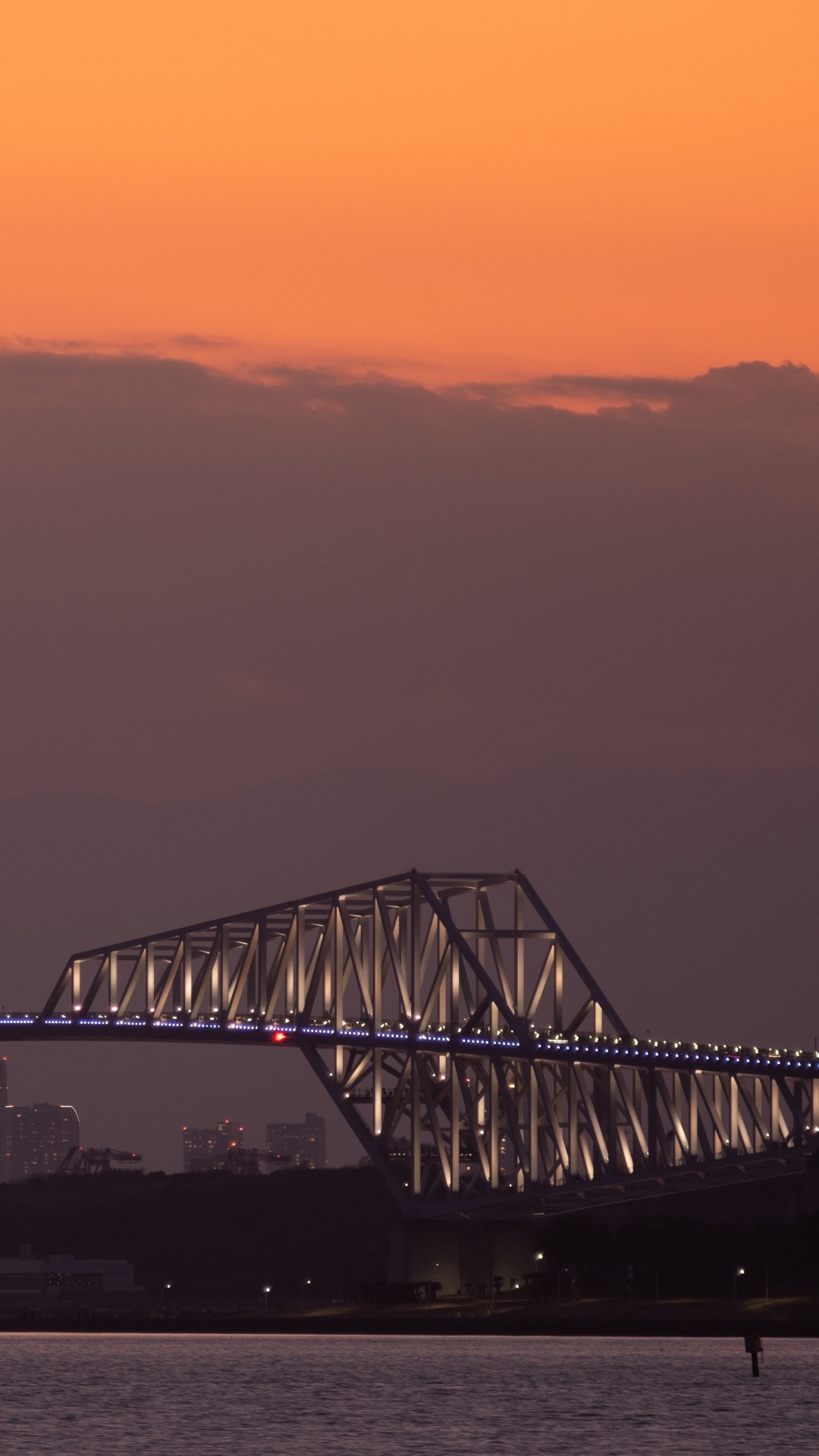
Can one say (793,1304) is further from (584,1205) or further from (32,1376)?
(32,1376)

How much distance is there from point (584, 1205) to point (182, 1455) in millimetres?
99562

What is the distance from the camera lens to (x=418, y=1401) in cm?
12300

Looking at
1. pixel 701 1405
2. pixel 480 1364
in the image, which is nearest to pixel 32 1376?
pixel 480 1364

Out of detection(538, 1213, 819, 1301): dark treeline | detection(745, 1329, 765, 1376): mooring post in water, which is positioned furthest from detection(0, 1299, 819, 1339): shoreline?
detection(745, 1329, 765, 1376): mooring post in water

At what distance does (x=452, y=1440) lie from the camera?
347ft

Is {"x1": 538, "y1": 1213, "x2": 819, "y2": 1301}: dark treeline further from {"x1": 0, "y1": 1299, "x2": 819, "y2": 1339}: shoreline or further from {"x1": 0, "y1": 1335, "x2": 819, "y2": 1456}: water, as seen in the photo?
{"x1": 0, "y1": 1335, "x2": 819, "y2": 1456}: water

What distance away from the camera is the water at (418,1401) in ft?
341

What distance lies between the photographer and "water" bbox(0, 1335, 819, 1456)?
341ft

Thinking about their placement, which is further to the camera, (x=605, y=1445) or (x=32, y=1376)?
(x=32, y=1376)

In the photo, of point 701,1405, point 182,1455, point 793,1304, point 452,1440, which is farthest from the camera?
point 793,1304

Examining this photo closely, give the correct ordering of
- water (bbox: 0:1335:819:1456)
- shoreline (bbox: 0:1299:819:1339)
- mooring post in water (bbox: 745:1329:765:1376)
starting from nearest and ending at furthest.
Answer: water (bbox: 0:1335:819:1456)
mooring post in water (bbox: 745:1329:765:1376)
shoreline (bbox: 0:1299:819:1339)

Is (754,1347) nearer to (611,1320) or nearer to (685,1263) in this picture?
(611,1320)

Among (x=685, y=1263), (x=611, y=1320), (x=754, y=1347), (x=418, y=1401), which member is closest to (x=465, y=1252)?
(x=685, y=1263)

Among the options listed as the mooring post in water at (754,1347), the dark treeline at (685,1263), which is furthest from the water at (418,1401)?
the dark treeline at (685,1263)
